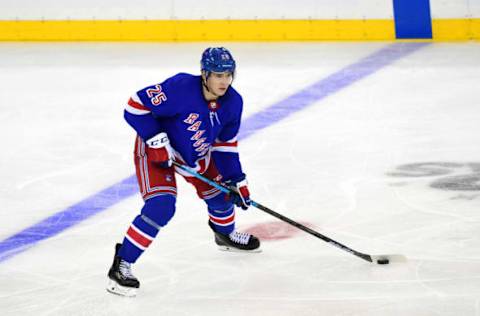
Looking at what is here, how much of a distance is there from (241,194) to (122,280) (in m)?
0.54

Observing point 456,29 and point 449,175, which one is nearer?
point 449,175

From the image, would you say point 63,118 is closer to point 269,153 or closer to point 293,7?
point 269,153

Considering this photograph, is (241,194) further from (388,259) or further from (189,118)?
(388,259)

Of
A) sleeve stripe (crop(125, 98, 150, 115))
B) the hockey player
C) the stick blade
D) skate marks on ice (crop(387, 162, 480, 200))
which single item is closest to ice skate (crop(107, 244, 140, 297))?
the hockey player

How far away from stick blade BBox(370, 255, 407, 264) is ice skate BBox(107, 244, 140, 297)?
0.88 meters

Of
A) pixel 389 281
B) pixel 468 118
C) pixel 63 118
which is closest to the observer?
pixel 389 281

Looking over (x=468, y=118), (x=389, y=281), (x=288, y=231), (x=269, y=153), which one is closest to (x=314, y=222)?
(x=288, y=231)

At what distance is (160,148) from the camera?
3.46m

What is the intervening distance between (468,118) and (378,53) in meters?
2.05

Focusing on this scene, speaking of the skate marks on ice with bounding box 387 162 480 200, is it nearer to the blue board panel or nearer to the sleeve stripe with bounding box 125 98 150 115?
the sleeve stripe with bounding box 125 98 150 115

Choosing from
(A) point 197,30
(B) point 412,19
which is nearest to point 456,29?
(B) point 412,19

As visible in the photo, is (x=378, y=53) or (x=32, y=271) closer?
(x=32, y=271)

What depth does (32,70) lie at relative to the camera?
7652 millimetres

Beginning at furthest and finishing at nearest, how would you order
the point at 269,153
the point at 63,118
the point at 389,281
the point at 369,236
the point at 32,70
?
the point at 32,70 → the point at 63,118 → the point at 269,153 → the point at 369,236 → the point at 389,281
